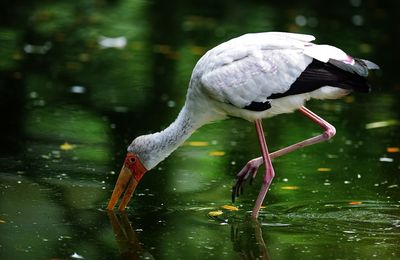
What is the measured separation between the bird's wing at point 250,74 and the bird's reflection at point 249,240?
957 millimetres

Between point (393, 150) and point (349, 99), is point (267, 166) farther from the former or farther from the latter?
point (349, 99)

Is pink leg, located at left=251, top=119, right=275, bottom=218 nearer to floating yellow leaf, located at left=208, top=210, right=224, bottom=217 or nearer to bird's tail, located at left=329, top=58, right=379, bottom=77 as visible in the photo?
floating yellow leaf, located at left=208, top=210, right=224, bottom=217

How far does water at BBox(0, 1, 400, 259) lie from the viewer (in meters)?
7.22

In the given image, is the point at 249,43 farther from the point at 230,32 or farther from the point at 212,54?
the point at 230,32

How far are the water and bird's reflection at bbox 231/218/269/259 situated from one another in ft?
0.07

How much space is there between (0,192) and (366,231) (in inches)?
117

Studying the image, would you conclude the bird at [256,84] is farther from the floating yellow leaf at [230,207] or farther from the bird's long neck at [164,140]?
the floating yellow leaf at [230,207]

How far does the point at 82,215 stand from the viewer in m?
7.78

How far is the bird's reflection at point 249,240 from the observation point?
6.98 meters

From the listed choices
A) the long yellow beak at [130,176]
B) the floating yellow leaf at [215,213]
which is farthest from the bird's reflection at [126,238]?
the floating yellow leaf at [215,213]

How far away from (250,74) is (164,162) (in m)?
2.03

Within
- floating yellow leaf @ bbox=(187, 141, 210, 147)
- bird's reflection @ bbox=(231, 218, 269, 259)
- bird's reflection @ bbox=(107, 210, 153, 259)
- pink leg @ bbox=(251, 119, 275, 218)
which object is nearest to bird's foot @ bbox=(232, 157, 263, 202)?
pink leg @ bbox=(251, 119, 275, 218)

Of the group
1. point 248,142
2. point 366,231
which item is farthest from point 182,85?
point 366,231

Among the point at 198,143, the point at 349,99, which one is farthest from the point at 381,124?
the point at 198,143
